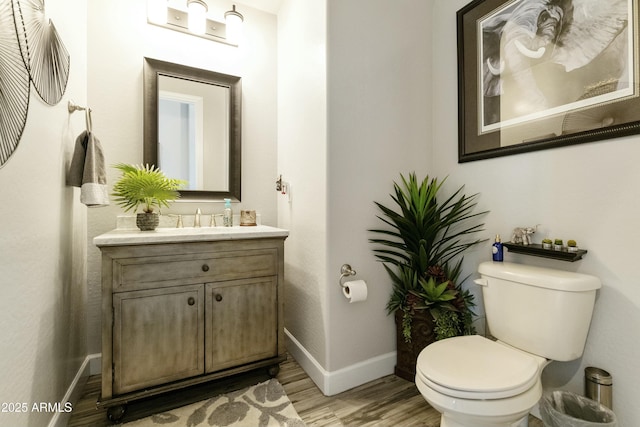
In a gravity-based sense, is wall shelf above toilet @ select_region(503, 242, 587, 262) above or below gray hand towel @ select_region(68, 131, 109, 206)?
below

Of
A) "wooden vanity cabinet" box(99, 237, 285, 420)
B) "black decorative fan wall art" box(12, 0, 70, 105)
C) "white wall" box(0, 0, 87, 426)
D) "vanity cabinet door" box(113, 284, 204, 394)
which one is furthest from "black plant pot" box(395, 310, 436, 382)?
"black decorative fan wall art" box(12, 0, 70, 105)

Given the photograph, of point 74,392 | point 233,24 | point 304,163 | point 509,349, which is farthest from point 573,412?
point 233,24

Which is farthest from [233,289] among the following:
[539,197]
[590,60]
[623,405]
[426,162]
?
[590,60]

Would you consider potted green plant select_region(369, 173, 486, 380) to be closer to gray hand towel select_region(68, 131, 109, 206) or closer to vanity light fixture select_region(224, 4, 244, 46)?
gray hand towel select_region(68, 131, 109, 206)

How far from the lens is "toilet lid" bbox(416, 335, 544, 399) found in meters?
0.97

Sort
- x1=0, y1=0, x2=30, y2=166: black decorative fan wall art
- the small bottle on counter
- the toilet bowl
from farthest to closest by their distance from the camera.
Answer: the small bottle on counter → the toilet bowl → x1=0, y1=0, x2=30, y2=166: black decorative fan wall art

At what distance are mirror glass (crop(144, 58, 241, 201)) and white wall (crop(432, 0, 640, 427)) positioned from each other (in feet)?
5.76

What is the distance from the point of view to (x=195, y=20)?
1.91 metres

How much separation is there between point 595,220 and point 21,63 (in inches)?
89.6

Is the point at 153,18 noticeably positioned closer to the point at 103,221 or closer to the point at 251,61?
the point at 251,61

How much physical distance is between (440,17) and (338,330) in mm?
2160

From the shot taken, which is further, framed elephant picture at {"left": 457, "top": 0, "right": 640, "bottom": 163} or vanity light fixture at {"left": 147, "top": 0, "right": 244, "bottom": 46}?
vanity light fixture at {"left": 147, "top": 0, "right": 244, "bottom": 46}

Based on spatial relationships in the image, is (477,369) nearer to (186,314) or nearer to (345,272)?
(345,272)

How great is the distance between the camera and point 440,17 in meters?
1.90
